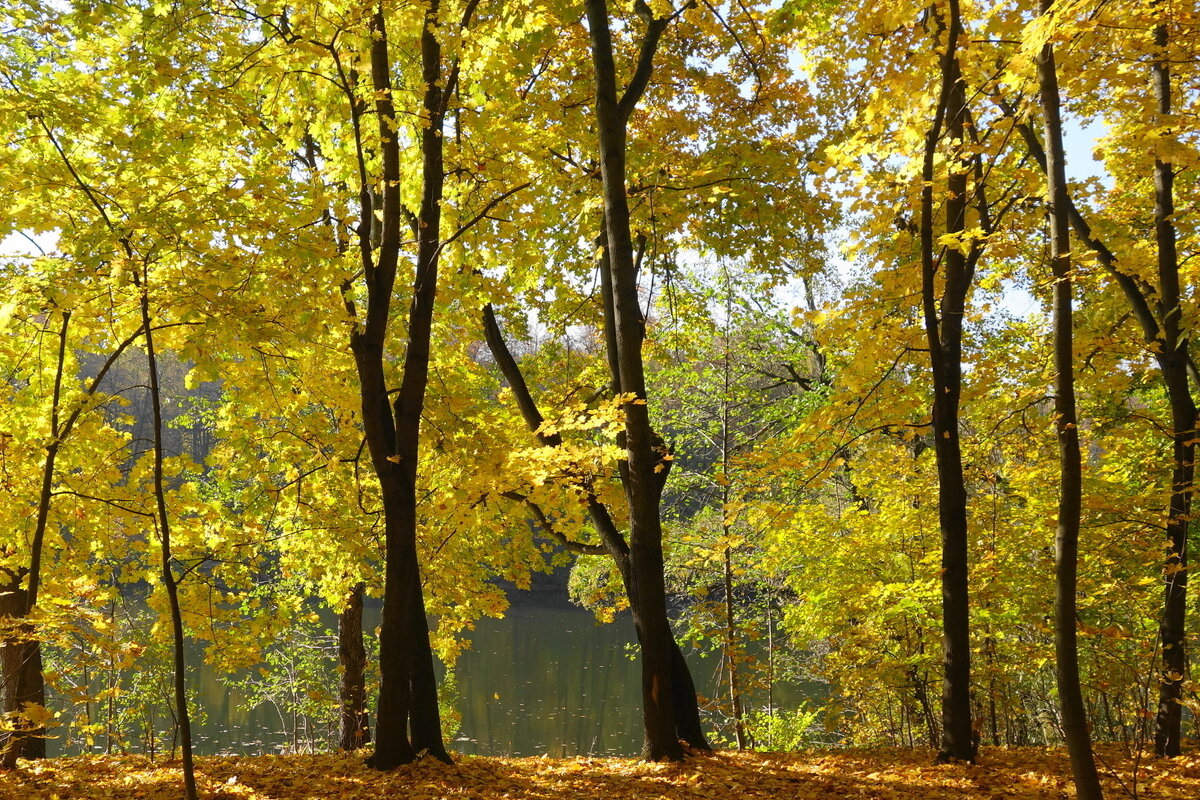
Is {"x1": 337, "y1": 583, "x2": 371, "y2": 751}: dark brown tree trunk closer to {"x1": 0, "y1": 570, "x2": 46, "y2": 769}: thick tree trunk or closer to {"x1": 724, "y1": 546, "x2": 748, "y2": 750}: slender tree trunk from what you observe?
{"x1": 0, "y1": 570, "x2": 46, "y2": 769}: thick tree trunk

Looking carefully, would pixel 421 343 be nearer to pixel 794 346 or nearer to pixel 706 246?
pixel 706 246

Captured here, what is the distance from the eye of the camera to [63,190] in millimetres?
5117

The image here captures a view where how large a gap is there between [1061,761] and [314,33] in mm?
7359

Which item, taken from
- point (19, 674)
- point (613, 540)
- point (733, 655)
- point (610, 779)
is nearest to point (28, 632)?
point (19, 674)

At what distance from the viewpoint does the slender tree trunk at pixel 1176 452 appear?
654 centimetres

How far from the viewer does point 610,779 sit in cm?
528

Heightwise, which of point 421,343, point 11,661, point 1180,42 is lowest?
point 11,661

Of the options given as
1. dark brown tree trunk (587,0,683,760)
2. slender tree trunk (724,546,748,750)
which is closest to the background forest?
dark brown tree trunk (587,0,683,760)

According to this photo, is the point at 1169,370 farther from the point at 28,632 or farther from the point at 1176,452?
the point at 28,632

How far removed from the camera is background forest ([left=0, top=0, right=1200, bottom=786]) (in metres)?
4.72

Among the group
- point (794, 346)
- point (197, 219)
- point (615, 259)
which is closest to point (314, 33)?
point (197, 219)

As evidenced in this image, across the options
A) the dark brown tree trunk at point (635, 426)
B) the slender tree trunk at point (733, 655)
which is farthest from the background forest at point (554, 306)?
the slender tree trunk at point (733, 655)

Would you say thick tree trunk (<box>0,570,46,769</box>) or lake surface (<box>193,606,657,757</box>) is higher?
thick tree trunk (<box>0,570,46,769</box>)

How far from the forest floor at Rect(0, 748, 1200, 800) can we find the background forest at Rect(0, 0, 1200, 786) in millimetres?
365
